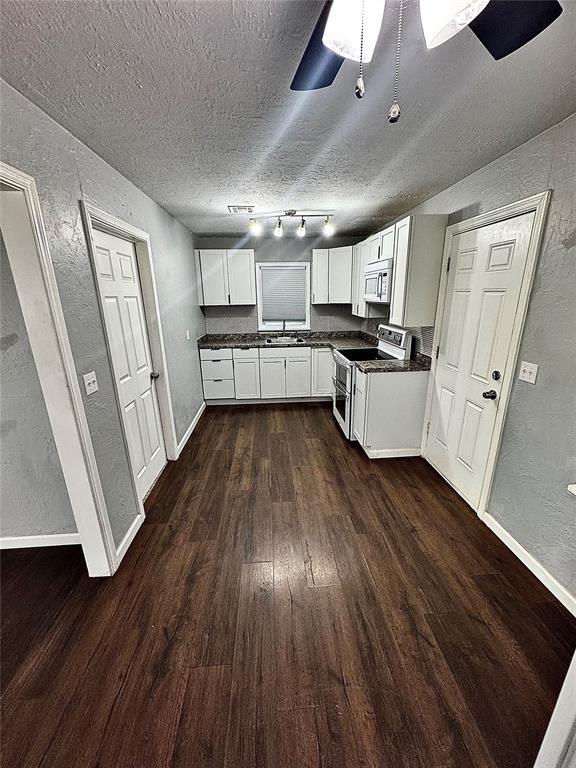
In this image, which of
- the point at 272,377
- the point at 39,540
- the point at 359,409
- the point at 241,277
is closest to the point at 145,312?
the point at 39,540

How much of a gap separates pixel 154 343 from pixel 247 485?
1.51 meters

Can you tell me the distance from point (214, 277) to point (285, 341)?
1.36 metres

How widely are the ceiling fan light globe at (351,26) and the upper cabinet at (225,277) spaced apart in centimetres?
358

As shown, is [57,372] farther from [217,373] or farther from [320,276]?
[320,276]

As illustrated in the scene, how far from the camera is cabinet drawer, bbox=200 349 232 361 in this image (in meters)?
4.17

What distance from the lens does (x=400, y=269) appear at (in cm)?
267

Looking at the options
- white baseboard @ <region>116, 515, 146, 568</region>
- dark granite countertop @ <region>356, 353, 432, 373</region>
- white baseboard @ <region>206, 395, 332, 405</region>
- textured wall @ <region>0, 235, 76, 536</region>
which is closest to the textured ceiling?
textured wall @ <region>0, 235, 76, 536</region>

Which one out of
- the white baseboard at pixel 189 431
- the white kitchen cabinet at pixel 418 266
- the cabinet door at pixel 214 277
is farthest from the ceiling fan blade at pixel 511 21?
the cabinet door at pixel 214 277

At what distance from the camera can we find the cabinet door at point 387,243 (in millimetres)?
2826

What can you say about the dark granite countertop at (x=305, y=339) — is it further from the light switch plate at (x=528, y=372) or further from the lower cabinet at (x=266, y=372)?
the light switch plate at (x=528, y=372)

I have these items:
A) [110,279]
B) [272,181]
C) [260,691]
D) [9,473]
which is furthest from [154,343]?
[260,691]

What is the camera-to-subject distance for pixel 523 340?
5.89 feet

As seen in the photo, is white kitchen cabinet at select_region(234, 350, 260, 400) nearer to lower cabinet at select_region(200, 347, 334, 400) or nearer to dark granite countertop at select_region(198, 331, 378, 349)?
lower cabinet at select_region(200, 347, 334, 400)

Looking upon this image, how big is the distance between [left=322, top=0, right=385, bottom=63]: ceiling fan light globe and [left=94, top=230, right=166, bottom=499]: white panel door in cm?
174
